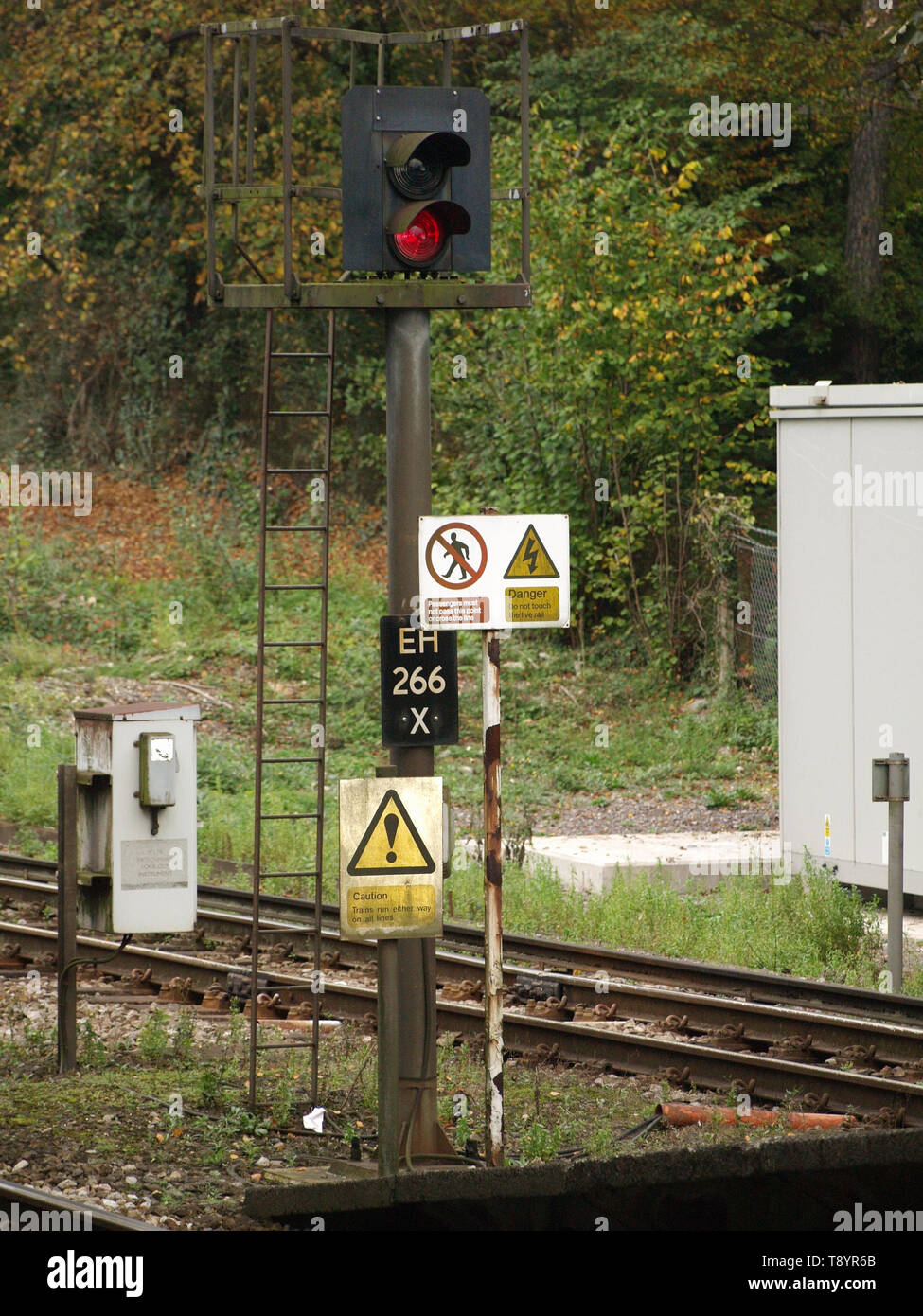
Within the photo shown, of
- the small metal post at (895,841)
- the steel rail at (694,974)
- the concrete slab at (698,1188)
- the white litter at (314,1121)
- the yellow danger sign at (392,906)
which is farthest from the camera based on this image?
the small metal post at (895,841)

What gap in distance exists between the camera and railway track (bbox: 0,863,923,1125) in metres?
8.03

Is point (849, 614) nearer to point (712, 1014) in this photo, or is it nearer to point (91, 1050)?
point (712, 1014)

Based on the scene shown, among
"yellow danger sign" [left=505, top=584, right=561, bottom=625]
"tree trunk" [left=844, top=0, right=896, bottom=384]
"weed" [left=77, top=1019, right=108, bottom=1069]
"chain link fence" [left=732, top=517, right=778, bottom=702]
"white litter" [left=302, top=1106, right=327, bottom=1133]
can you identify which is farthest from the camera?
"tree trunk" [left=844, top=0, right=896, bottom=384]

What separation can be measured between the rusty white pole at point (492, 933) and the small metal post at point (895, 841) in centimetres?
406

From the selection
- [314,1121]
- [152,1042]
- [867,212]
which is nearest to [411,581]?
[314,1121]

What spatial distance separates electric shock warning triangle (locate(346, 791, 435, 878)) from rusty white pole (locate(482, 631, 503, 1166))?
411mm

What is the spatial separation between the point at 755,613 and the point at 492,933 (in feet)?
45.4

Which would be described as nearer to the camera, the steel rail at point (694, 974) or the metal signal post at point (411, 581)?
the metal signal post at point (411, 581)

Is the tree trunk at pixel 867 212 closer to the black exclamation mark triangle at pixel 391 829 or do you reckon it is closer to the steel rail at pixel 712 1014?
the steel rail at pixel 712 1014

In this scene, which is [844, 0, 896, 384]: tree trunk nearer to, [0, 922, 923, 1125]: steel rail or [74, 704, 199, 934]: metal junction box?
[0, 922, 923, 1125]: steel rail

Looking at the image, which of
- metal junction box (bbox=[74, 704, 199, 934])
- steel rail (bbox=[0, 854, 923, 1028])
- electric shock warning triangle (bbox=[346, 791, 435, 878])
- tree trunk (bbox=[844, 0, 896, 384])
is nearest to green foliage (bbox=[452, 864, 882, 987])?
steel rail (bbox=[0, 854, 923, 1028])

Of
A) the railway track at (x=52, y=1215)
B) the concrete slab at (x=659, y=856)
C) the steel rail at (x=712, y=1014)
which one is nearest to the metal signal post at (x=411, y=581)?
the railway track at (x=52, y=1215)

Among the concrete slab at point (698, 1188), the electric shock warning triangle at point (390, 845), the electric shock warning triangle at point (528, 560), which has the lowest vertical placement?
the concrete slab at point (698, 1188)

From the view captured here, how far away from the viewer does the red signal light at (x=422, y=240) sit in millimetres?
6473
